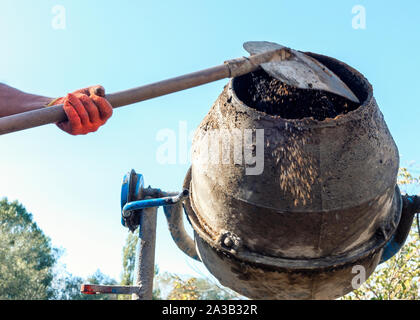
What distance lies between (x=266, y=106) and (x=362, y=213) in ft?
2.58

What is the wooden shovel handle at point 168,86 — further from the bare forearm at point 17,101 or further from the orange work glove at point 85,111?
the bare forearm at point 17,101

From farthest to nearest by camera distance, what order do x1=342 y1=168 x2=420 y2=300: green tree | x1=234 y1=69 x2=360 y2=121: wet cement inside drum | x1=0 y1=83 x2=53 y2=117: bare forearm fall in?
x1=342 y1=168 x2=420 y2=300: green tree, x1=0 y1=83 x2=53 y2=117: bare forearm, x1=234 y1=69 x2=360 y2=121: wet cement inside drum

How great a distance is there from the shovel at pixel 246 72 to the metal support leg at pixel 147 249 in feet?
2.99

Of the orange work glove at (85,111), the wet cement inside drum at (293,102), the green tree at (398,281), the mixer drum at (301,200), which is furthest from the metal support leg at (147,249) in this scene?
the green tree at (398,281)

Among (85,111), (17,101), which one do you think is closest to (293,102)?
(85,111)

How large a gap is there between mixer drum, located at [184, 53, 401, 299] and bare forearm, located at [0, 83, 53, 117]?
1028 millimetres

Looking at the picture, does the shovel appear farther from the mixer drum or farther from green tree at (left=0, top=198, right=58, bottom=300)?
green tree at (left=0, top=198, right=58, bottom=300)

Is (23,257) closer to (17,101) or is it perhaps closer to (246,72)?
(17,101)

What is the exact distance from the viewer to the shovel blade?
2205mm

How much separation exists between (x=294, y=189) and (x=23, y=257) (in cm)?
2453

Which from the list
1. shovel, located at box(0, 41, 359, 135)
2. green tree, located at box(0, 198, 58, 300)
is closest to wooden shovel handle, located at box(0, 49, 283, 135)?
shovel, located at box(0, 41, 359, 135)

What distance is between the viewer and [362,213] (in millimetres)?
2148
